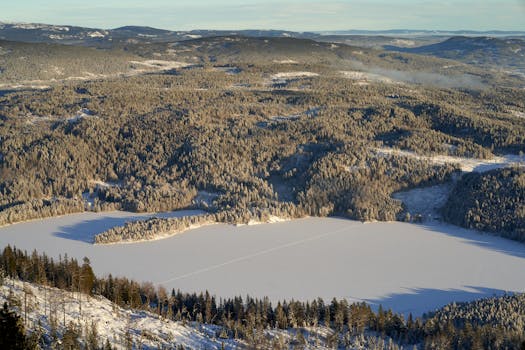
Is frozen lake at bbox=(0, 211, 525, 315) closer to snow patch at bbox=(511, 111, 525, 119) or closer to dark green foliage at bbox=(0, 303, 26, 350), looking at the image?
dark green foliage at bbox=(0, 303, 26, 350)

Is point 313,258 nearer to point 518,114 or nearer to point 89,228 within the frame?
point 89,228

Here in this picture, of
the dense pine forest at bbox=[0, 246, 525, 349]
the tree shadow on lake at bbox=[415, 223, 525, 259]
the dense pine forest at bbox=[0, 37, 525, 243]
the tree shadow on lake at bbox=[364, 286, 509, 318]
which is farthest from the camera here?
the dense pine forest at bbox=[0, 37, 525, 243]

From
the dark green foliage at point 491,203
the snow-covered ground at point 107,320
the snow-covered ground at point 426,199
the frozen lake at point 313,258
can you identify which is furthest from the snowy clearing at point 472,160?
the snow-covered ground at point 107,320

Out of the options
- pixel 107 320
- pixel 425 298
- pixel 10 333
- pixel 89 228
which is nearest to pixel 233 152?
pixel 89 228

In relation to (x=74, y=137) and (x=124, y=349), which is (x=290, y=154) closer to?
(x=74, y=137)

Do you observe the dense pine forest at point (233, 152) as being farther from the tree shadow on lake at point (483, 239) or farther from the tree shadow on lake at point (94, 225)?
the tree shadow on lake at point (94, 225)

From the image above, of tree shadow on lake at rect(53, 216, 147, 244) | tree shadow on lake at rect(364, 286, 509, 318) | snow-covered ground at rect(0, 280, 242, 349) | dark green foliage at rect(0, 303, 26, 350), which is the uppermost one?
dark green foliage at rect(0, 303, 26, 350)

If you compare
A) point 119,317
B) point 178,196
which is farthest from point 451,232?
point 119,317

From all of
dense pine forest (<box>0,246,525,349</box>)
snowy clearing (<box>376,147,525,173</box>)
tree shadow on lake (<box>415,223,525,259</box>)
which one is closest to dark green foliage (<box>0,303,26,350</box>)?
dense pine forest (<box>0,246,525,349</box>)
